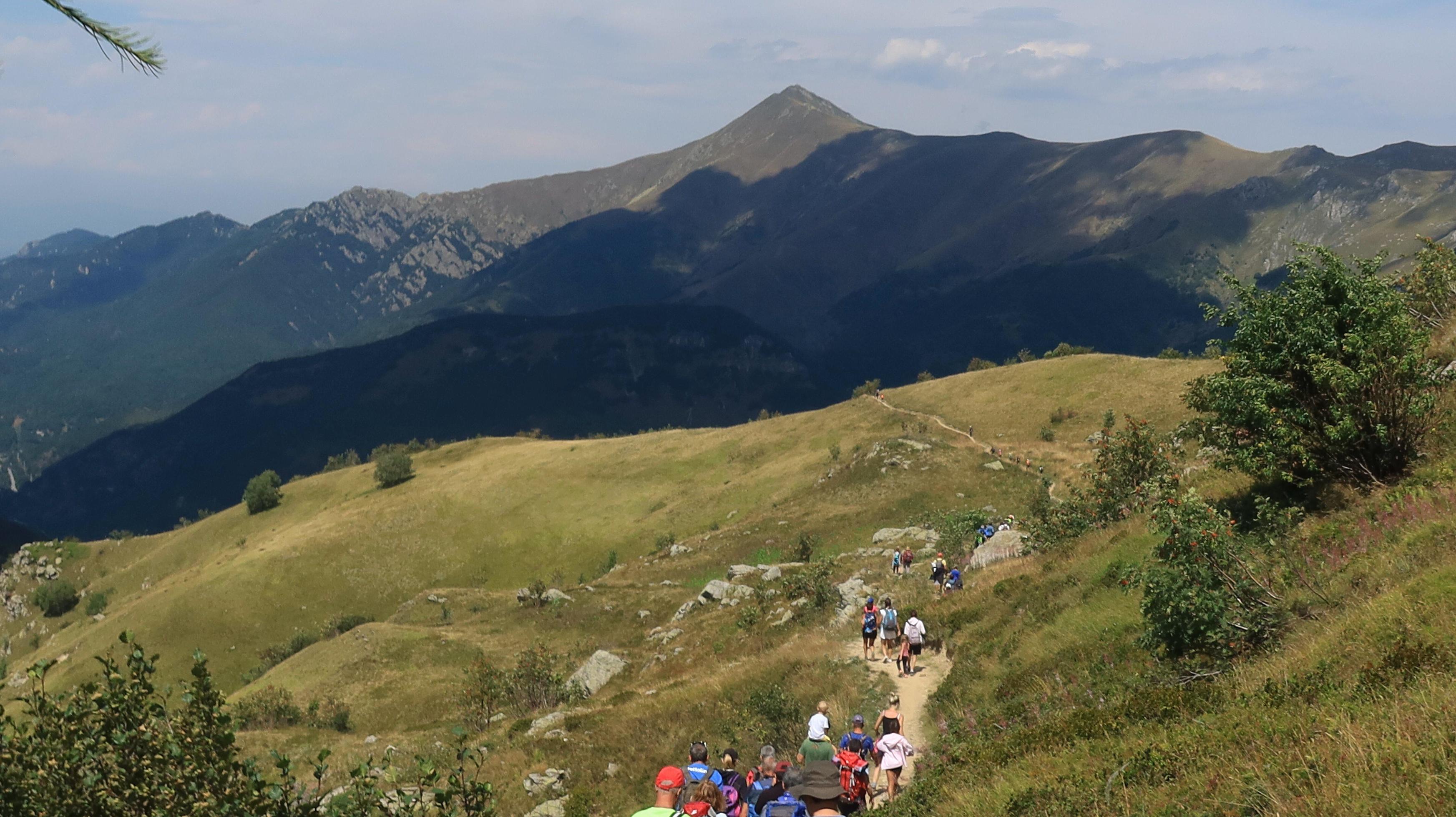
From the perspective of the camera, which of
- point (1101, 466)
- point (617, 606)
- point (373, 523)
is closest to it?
point (1101, 466)

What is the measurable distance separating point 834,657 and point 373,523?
304ft

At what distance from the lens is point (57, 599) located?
134375 millimetres

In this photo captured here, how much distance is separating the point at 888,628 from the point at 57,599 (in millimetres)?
161098

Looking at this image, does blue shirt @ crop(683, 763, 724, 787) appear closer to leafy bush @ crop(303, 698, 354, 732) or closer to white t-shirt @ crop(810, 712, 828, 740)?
white t-shirt @ crop(810, 712, 828, 740)

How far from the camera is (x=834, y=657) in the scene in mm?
24938

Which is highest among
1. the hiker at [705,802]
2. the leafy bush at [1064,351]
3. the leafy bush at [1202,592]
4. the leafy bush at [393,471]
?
the leafy bush at [1202,592]

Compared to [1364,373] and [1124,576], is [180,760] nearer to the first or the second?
[1124,576]

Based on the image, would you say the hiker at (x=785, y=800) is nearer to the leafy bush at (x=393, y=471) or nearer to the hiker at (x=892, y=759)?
the hiker at (x=892, y=759)

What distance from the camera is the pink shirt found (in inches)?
623

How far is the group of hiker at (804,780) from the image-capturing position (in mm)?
12094

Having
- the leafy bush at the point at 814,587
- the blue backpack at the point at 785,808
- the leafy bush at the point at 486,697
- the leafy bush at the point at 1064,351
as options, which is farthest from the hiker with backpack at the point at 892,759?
the leafy bush at the point at 1064,351

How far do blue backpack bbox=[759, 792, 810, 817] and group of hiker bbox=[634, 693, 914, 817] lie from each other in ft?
0.04

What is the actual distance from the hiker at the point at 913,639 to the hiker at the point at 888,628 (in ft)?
2.18

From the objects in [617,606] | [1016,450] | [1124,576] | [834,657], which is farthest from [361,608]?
[1124,576]
